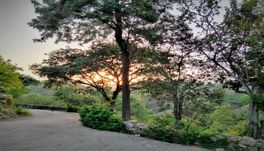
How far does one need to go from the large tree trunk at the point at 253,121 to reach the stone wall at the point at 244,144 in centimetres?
138

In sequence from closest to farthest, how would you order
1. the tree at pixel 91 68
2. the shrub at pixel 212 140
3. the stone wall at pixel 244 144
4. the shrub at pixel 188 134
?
the stone wall at pixel 244 144 → the shrub at pixel 212 140 → the shrub at pixel 188 134 → the tree at pixel 91 68

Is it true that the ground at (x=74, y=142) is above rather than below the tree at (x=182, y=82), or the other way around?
below

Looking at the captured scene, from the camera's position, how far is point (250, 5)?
40.2ft

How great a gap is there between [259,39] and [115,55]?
11954 millimetres

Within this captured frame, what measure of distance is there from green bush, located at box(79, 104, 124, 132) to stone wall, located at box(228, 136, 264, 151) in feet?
15.4

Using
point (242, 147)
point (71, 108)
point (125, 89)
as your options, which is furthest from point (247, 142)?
point (71, 108)

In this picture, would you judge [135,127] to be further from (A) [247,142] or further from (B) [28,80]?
(B) [28,80]

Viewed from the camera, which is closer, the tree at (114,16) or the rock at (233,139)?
the rock at (233,139)

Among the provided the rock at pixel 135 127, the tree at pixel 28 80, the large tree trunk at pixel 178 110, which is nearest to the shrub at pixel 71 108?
the tree at pixel 28 80

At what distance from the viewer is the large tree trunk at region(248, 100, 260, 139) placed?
11.4m

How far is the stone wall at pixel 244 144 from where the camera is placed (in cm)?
996

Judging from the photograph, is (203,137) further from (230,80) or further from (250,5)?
(250,5)

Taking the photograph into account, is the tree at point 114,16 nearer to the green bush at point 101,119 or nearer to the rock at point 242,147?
the green bush at point 101,119

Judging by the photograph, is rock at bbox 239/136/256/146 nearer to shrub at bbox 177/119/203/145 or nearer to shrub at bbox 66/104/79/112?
shrub at bbox 177/119/203/145
